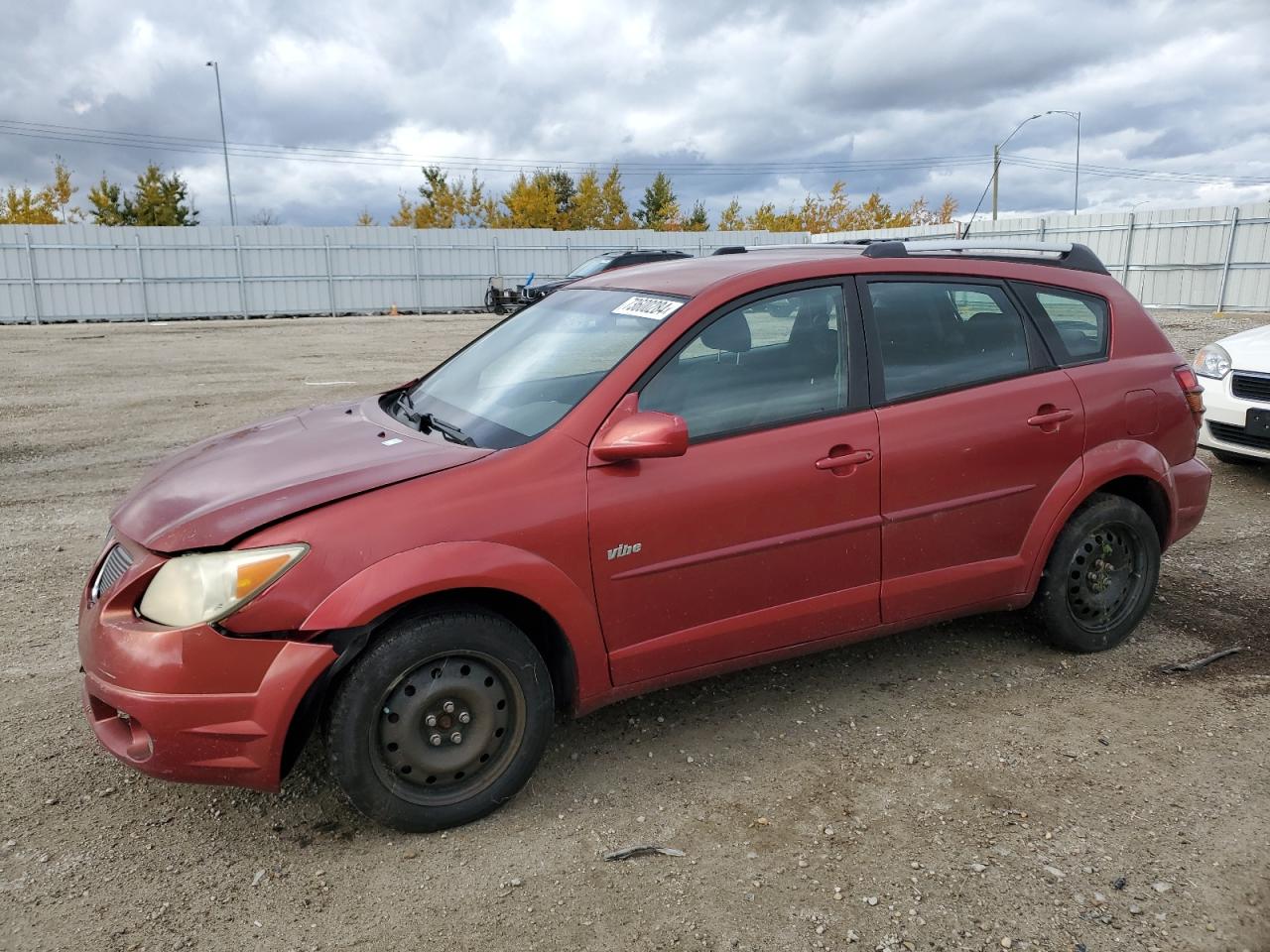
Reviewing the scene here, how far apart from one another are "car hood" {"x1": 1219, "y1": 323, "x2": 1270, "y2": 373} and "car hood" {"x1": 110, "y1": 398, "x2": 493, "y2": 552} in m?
6.10

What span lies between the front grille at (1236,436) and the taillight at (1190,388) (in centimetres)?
301

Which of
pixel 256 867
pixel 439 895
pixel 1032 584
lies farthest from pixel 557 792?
pixel 1032 584

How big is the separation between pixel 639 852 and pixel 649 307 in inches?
72.1

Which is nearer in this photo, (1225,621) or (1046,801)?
(1046,801)

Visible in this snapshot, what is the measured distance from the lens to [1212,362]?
7160 mm

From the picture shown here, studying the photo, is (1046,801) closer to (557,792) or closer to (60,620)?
(557,792)

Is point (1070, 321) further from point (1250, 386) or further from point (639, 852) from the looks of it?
point (1250, 386)

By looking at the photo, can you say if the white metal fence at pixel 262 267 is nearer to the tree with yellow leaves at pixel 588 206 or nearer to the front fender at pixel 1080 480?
the tree with yellow leaves at pixel 588 206

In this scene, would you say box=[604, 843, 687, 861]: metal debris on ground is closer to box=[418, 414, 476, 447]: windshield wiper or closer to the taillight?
box=[418, 414, 476, 447]: windshield wiper

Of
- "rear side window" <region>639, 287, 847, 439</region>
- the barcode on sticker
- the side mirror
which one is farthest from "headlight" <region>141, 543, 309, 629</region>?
the barcode on sticker

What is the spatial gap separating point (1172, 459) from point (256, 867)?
12.8ft

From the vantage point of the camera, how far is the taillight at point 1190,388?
422cm

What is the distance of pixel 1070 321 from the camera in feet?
13.5

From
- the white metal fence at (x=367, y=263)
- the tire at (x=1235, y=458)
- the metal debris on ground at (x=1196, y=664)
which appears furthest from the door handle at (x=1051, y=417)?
the white metal fence at (x=367, y=263)
